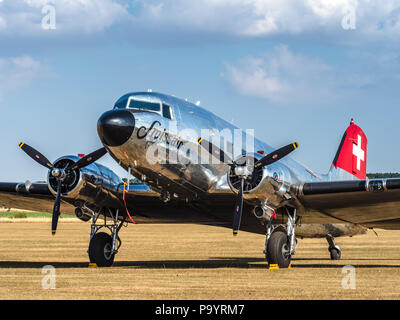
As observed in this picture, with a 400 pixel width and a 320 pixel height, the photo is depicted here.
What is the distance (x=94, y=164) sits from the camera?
73.0 feet

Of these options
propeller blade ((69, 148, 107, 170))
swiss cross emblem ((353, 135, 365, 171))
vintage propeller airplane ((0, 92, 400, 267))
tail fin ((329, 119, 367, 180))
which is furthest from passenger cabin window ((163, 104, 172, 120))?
swiss cross emblem ((353, 135, 365, 171))

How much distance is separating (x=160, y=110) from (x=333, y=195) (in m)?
5.94

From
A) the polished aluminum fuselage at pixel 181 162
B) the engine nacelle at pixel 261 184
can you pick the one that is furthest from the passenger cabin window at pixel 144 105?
the engine nacelle at pixel 261 184

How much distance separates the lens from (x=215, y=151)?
2011cm

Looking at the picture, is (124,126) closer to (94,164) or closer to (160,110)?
(160,110)

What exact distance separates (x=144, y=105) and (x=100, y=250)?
19.8ft

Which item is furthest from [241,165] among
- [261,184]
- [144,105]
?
[144,105]

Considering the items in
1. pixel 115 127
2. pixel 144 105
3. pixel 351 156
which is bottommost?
pixel 115 127

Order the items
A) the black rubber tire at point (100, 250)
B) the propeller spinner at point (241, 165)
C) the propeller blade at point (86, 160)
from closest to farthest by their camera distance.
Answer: the propeller spinner at point (241, 165) < the propeller blade at point (86, 160) < the black rubber tire at point (100, 250)

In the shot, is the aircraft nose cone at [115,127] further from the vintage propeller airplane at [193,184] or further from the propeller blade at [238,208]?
the propeller blade at [238,208]

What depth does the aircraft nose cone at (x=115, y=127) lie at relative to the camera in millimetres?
17875

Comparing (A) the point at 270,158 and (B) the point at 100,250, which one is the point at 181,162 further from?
(B) the point at 100,250

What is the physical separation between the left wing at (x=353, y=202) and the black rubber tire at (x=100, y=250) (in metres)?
6.63
